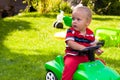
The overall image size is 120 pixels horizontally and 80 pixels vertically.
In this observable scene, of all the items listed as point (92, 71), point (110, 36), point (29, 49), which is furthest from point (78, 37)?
point (110, 36)

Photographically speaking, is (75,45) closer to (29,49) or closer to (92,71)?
(92,71)

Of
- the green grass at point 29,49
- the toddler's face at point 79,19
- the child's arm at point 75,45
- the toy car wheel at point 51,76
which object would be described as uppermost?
the toddler's face at point 79,19

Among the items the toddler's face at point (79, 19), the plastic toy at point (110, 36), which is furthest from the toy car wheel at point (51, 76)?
the plastic toy at point (110, 36)

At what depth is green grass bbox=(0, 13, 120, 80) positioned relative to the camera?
523cm

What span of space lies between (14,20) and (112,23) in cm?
286

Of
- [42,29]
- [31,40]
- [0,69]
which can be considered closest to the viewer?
[0,69]

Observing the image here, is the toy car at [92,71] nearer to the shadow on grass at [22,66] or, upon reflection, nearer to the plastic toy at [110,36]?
the shadow on grass at [22,66]

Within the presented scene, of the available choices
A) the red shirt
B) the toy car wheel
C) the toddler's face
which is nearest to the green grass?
the toy car wheel

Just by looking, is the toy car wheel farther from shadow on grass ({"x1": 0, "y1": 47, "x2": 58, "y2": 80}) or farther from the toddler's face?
the toddler's face

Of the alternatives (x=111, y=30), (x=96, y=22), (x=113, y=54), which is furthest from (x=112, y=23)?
(x=113, y=54)

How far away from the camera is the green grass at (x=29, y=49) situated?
17.2ft

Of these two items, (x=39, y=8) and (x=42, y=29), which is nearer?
(x=42, y=29)

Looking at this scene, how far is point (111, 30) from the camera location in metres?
7.07

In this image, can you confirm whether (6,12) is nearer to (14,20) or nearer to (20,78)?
(14,20)
